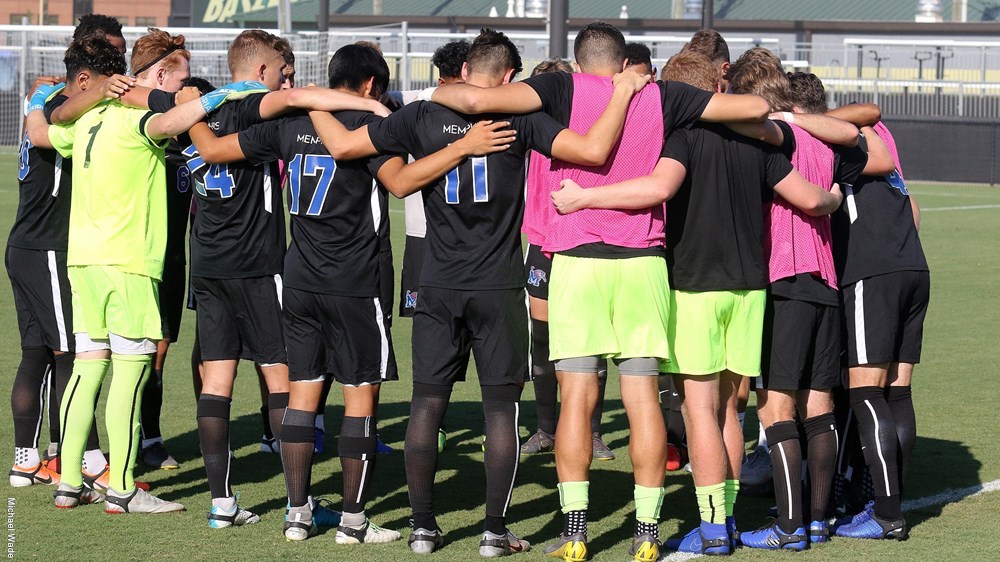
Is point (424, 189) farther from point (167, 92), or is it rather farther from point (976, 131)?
point (976, 131)

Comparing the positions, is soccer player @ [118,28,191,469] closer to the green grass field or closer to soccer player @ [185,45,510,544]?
the green grass field

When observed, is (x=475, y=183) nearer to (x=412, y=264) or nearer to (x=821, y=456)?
(x=821, y=456)

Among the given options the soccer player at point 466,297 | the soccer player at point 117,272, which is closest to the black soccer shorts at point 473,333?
the soccer player at point 466,297

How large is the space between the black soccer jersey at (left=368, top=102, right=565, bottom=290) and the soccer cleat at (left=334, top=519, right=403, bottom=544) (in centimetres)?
113

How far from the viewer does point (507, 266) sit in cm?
537

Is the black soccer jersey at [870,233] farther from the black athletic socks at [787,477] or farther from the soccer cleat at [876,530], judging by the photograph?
the soccer cleat at [876,530]

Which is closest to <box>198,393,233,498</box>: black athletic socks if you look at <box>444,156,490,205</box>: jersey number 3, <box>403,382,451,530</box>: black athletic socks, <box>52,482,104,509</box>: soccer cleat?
<box>52,482,104,509</box>: soccer cleat

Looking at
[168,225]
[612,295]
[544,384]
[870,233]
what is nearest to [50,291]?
[168,225]

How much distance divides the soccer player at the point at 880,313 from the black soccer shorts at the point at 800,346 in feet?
0.76

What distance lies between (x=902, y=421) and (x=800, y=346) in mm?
815

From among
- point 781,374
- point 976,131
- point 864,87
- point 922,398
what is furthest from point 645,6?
point 781,374

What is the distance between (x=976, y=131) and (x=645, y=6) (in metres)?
24.2

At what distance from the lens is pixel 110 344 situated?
6.04m

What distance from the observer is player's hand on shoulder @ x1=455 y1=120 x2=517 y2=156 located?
520 cm
